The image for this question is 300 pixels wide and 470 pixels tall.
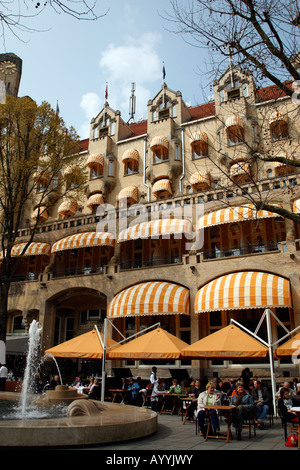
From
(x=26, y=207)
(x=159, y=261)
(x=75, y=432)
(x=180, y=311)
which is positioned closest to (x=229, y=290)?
(x=180, y=311)

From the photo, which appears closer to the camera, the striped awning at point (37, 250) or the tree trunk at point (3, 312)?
the tree trunk at point (3, 312)

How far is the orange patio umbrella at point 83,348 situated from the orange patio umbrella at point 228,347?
4.18 meters

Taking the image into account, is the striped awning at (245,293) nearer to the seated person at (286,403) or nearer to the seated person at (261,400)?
the seated person at (261,400)

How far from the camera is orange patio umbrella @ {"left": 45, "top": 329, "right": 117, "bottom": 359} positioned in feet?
53.5

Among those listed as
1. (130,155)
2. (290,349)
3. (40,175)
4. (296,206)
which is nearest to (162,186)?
(130,155)

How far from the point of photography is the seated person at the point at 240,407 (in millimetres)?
9555

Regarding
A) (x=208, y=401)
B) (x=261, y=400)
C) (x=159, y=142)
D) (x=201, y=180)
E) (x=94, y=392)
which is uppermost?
(x=159, y=142)

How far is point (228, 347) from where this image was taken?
1328 cm

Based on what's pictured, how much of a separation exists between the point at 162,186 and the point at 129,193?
2.96 meters

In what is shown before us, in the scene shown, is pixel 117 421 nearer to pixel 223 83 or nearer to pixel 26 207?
pixel 223 83

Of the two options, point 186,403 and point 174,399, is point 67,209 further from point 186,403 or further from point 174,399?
point 186,403

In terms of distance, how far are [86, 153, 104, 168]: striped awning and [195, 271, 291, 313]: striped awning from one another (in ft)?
56.3

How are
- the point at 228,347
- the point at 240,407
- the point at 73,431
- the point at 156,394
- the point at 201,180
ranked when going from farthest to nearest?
1. the point at 201,180
2. the point at 156,394
3. the point at 228,347
4. the point at 240,407
5. the point at 73,431

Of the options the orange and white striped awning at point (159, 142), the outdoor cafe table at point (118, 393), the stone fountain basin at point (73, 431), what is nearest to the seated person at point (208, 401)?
the stone fountain basin at point (73, 431)
